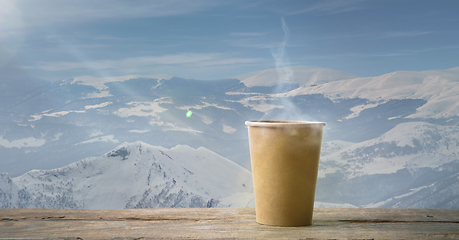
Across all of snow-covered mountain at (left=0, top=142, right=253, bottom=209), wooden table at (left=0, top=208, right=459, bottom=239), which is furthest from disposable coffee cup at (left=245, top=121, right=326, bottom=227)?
snow-covered mountain at (left=0, top=142, right=253, bottom=209)

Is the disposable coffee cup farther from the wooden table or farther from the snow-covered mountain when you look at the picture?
the snow-covered mountain

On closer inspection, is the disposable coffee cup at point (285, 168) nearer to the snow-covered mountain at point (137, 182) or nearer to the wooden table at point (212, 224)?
the wooden table at point (212, 224)

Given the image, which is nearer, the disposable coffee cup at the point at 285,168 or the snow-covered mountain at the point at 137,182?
the disposable coffee cup at the point at 285,168

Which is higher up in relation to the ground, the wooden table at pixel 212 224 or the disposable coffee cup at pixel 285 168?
the disposable coffee cup at pixel 285 168

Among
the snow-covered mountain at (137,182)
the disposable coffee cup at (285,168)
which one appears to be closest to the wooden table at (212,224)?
the disposable coffee cup at (285,168)

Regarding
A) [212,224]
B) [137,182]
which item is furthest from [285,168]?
[137,182]
